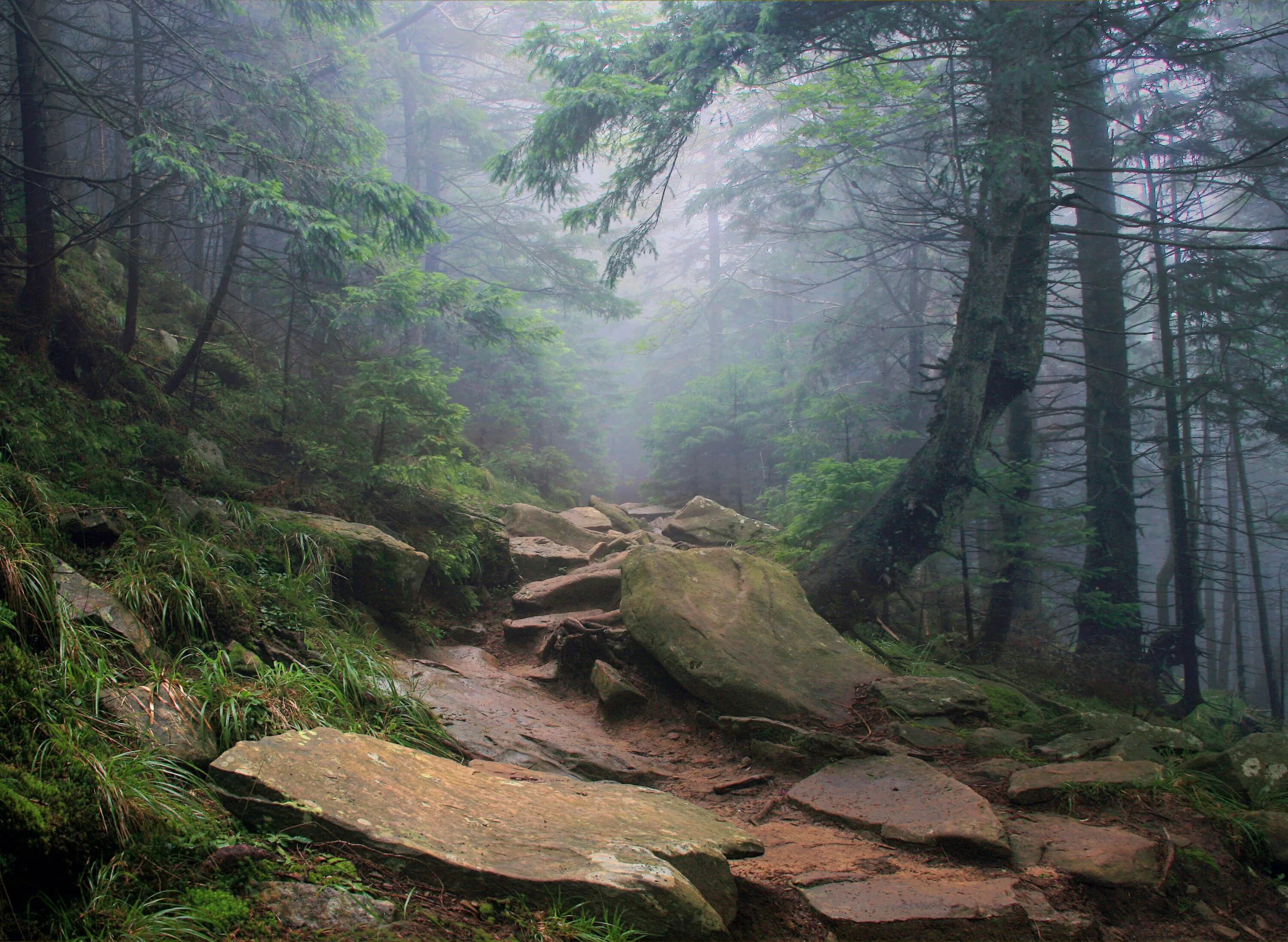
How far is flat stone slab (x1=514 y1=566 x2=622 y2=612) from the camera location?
7.44m

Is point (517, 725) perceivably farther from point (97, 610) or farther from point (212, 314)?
point (212, 314)

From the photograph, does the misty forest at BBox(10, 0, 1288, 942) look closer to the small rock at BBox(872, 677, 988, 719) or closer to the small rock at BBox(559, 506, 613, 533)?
the small rock at BBox(872, 677, 988, 719)

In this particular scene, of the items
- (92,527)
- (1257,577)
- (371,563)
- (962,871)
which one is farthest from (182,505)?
(1257,577)

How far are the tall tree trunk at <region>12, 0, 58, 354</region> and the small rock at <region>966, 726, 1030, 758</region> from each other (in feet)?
28.6

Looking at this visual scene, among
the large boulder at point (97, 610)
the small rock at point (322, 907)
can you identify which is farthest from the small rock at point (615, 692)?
the small rock at point (322, 907)

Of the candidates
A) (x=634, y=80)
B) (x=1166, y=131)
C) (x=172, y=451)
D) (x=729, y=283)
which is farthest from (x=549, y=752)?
(x=729, y=283)

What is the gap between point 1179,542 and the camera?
994 centimetres

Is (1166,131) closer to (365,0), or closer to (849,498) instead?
(849,498)

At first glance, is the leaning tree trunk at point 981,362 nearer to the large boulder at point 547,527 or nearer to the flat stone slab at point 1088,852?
the flat stone slab at point 1088,852

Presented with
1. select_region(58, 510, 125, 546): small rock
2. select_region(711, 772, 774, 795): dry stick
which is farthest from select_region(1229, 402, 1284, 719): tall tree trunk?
select_region(58, 510, 125, 546): small rock

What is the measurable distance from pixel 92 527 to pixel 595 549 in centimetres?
625

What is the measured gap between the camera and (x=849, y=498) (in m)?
8.95

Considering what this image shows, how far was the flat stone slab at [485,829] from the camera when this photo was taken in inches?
91.9

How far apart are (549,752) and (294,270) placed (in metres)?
8.65
